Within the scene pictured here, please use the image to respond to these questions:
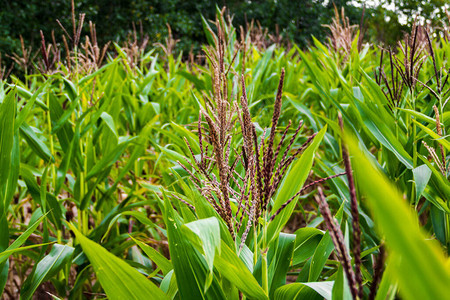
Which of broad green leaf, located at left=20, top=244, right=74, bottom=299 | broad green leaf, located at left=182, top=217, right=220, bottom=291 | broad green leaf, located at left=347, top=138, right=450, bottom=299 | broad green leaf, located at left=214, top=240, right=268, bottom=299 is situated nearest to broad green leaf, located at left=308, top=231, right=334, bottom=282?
broad green leaf, located at left=214, top=240, right=268, bottom=299

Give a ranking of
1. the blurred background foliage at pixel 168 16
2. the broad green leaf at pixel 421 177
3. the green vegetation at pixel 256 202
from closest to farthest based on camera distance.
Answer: the green vegetation at pixel 256 202
the broad green leaf at pixel 421 177
the blurred background foliage at pixel 168 16

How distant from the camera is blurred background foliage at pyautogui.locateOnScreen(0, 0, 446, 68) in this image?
979cm

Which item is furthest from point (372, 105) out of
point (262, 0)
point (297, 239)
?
point (262, 0)

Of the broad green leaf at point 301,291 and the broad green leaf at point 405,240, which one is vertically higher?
the broad green leaf at point 405,240

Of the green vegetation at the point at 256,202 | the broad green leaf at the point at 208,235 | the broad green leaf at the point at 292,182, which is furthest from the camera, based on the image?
the broad green leaf at the point at 292,182

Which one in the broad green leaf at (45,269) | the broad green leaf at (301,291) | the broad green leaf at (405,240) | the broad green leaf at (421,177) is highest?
the broad green leaf at (405,240)

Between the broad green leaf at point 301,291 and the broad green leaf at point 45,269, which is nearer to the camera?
the broad green leaf at point 301,291

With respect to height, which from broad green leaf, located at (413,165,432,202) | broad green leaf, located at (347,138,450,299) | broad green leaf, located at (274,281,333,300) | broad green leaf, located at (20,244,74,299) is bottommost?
broad green leaf, located at (20,244,74,299)

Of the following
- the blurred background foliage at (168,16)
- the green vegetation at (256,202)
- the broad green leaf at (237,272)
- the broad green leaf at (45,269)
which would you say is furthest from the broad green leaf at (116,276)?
the blurred background foliage at (168,16)

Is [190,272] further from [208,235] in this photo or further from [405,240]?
[405,240]

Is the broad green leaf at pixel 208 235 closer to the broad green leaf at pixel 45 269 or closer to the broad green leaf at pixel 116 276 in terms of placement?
the broad green leaf at pixel 116 276

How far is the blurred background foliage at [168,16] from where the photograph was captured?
9789 mm

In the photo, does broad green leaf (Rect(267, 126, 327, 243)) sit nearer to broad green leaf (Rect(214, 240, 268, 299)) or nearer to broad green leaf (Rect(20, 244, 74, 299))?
broad green leaf (Rect(214, 240, 268, 299))

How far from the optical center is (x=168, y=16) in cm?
1104
